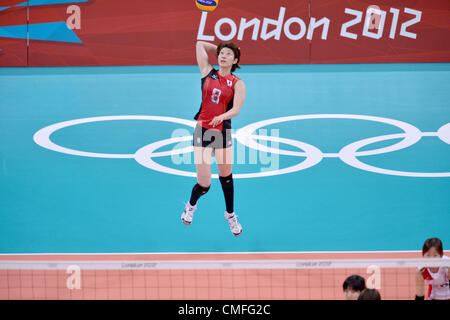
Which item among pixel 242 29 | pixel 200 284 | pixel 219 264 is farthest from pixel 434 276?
pixel 242 29

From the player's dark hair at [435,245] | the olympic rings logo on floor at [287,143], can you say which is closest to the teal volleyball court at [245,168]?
the olympic rings logo on floor at [287,143]

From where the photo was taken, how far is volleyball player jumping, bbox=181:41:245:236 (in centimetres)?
766

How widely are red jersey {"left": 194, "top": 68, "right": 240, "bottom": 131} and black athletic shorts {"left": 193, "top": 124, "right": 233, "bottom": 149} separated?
55 mm

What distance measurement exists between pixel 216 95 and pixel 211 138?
0.59m

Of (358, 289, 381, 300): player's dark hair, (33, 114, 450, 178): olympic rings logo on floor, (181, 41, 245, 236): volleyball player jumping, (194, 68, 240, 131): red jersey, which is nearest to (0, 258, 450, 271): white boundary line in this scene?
(358, 289, 381, 300): player's dark hair

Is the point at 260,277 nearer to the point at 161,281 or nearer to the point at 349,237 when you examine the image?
the point at 161,281

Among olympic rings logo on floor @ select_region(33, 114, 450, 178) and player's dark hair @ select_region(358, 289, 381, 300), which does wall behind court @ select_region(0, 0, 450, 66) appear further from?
player's dark hair @ select_region(358, 289, 381, 300)

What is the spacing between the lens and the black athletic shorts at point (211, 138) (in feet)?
25.8

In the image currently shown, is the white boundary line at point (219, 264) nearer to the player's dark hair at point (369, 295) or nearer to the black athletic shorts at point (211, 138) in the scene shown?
the player's dark hair at point (369, 295)

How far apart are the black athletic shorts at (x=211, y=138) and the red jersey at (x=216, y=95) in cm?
5

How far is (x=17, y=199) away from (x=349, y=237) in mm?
5376

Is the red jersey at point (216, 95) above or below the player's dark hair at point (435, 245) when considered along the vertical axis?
above

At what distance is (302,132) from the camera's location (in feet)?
40.1

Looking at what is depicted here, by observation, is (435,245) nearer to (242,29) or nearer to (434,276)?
(434,276)
